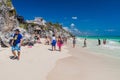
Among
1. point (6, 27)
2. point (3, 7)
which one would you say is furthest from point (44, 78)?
point (3, 7)

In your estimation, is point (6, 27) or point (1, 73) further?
point (6, 27)

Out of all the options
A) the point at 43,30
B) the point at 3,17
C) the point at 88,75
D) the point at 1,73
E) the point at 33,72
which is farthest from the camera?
the point at 43,30

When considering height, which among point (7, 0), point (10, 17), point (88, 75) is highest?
point (7, 0)

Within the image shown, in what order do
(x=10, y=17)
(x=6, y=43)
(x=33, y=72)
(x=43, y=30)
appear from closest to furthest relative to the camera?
(x=33, y=72)
(x=6, y=43)
(x=10, y=17)
(x=43, y=30)

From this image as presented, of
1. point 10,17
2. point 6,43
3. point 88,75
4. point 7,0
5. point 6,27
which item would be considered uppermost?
point 7,0

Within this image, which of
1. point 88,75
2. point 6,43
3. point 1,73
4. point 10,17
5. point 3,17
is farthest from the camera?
point 10,17

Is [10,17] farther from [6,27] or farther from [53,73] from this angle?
[53,73]

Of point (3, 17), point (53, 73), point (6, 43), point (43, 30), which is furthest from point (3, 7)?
point (43, 30)

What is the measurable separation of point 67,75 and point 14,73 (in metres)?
2.47

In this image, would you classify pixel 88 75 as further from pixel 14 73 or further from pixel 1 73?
pixel 1 73

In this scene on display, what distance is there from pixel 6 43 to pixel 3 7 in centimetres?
1218

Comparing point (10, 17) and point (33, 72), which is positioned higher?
point (10, 17)

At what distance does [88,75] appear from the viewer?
28.5 feet

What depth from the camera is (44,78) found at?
7.53 m
